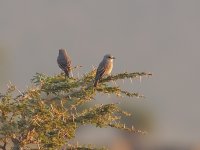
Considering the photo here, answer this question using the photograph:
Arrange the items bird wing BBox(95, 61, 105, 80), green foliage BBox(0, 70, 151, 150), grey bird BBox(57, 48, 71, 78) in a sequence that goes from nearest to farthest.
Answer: green foliage BBox(0, 70, 151, 150)
bird wing BBox(95, 61, 105, 80)
grey bird BBox(57, 48, 71, 78)

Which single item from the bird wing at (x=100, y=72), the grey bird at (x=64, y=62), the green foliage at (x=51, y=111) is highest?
the grey bird at (x=64, y=62)

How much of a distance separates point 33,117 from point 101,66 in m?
4.33

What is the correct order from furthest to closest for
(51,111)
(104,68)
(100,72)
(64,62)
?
(64,62) < (104,68) < (100,72) < (51,111)

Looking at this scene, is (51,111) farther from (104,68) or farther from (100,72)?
(104,68)

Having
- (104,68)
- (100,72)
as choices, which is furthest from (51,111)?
(104,68)

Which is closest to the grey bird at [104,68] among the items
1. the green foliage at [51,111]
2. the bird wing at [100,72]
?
the bird wing at [100,72]

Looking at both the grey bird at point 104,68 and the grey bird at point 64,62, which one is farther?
the grey bird at point 64,62

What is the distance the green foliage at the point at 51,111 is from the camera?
18.3 metres

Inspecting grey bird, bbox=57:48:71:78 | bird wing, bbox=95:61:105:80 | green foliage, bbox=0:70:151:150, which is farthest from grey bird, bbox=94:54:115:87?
grey bird, bbox=57:48:71:78

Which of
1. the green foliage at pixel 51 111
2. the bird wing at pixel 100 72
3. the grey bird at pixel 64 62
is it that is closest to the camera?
the green foliage at pixel 51 111

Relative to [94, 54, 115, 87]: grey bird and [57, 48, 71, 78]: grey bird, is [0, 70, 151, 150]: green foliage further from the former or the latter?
[57, 48, 71, 78]: grey bird

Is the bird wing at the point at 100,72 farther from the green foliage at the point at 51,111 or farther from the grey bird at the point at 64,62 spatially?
the grey bird at the point at 64,62

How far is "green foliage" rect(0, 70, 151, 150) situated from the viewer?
60.1 ft

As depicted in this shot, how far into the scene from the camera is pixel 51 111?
18484 mm
